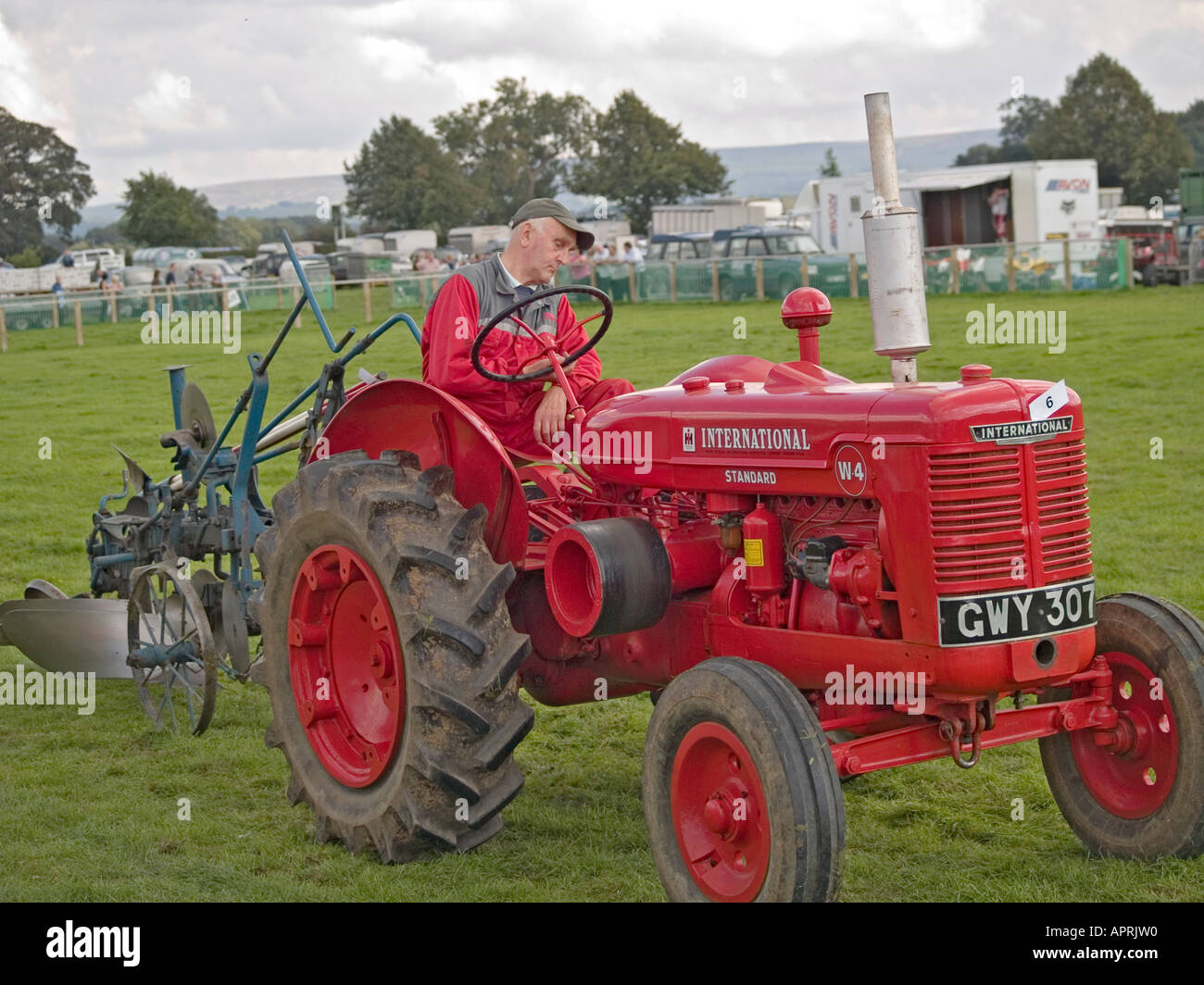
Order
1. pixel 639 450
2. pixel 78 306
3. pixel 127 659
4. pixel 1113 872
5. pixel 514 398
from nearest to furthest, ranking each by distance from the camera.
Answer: pixel 1113 872
pixel 639 450
pixel 514 398
pixel 127 659
pixel 78 306

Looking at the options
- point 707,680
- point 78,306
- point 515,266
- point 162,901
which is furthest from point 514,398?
point 78,306

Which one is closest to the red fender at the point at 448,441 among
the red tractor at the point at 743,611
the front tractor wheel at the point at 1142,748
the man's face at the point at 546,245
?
the red tractor at the point at 743,611

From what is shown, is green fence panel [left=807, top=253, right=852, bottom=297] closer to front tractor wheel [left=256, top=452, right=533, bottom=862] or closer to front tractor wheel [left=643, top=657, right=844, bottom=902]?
front tractor wheel [left=256, top=452, right=533, bottom=862]

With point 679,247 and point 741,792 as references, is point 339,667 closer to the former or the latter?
point 741,792

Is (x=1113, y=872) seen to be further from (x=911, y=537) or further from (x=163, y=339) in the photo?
(x=163, y=339)

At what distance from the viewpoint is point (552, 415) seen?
190 inches

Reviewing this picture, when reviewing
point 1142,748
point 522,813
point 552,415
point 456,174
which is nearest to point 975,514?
point 1142,748

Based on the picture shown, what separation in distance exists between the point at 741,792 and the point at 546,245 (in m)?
2.14

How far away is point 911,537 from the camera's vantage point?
379cm

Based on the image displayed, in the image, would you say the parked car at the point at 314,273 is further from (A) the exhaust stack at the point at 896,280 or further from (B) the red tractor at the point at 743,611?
(A) the exhaust stack at the point at 896,280

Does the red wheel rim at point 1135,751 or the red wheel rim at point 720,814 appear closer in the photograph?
the red wheel rim at point 720,814

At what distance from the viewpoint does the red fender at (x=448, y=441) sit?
473 centimetres
